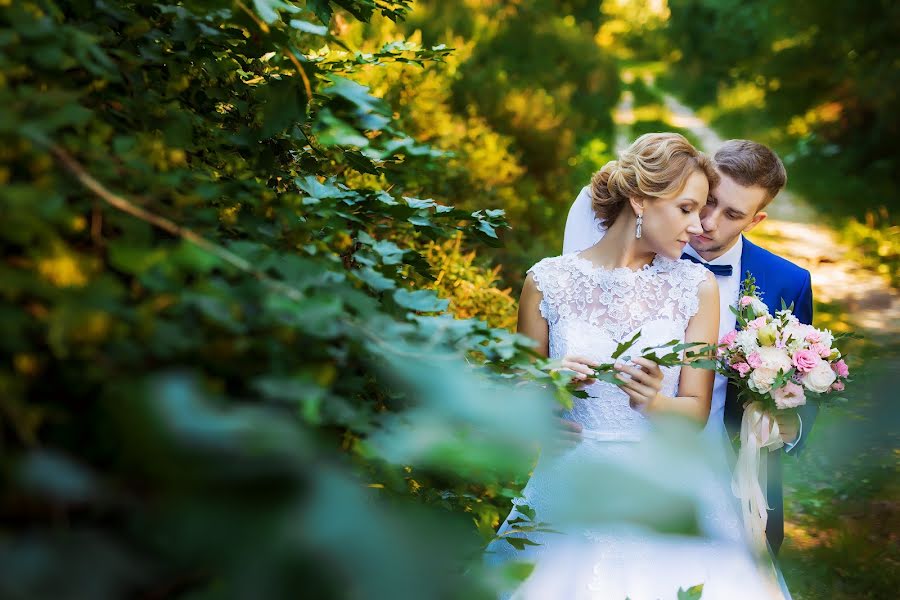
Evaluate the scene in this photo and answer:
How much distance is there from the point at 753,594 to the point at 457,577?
2.01 meters

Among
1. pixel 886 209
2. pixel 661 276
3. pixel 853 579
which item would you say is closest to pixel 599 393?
pixel 661 276

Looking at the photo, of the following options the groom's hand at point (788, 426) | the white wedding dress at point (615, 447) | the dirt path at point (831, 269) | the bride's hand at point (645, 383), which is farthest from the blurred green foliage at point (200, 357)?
the dirt path at point (831, 269)

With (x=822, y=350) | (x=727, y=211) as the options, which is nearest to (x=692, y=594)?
(x=822, y=350)

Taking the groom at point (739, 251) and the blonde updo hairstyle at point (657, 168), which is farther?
the groom at point (739, 251)

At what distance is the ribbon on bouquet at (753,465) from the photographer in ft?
9.26

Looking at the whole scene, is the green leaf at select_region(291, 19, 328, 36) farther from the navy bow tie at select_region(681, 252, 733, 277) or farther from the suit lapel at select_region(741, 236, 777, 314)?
the suit lapel at select_region(741, 236, 777, 314)

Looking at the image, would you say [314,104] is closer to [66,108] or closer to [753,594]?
[66,108]

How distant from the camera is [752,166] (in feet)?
10.4

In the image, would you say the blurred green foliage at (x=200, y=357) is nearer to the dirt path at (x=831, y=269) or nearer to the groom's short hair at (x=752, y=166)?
the groom's short hair at (x=752, y=166)

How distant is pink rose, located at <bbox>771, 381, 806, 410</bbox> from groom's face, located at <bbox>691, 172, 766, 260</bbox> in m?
0.72

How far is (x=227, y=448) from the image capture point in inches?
22.6

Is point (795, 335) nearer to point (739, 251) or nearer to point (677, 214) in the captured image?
point (677, 214)

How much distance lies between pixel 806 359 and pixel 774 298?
70 centimetres

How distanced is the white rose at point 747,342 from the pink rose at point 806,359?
0.40 feet
